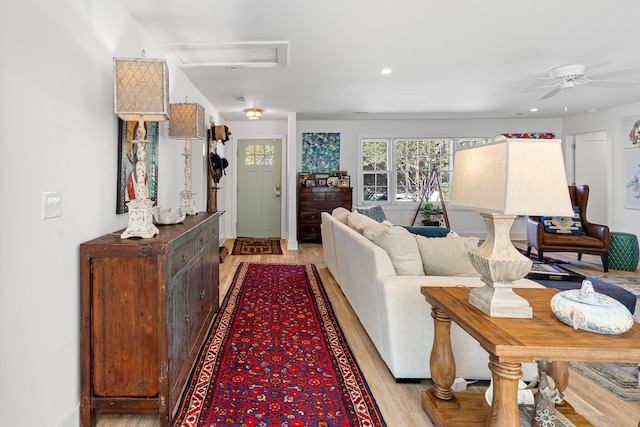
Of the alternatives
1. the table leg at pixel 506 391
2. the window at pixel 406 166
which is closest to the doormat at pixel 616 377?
the table leg at pixel 506 391

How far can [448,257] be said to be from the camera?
7.45 ft

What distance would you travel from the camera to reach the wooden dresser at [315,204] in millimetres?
6836

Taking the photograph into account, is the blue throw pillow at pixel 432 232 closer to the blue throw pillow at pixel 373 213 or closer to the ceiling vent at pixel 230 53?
the blue throw pillow at pixel 373 213

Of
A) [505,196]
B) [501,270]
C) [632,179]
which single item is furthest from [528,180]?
[632,179]

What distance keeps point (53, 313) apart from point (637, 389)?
2979 mm

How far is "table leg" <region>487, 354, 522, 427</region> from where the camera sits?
1.14 metres

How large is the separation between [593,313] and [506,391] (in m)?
0.40

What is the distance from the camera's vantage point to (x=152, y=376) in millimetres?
1661

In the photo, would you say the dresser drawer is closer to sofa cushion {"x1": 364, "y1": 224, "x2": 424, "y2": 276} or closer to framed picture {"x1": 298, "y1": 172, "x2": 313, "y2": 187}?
sofa cushion {"x1": 364, "y1": 224, "x2": 424, "y2": 276}

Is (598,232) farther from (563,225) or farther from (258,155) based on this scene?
(258,155)

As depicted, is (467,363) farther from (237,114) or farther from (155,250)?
(237,114)

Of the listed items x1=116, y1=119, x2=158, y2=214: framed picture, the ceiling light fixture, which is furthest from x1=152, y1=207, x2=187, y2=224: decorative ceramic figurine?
the ceiling light fixture

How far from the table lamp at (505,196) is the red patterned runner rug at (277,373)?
2.78 feet

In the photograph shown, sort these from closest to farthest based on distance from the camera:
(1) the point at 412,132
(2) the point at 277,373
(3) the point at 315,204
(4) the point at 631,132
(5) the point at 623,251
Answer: (2) the point at 277,373, (5) the point at 623,251, (4) the point at 631,132, (3) the point at 315,204, (1) the point at 412,132
